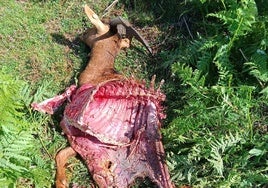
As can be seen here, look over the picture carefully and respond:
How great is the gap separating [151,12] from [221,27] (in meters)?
0.70

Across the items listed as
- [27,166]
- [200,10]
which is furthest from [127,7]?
[27,166]

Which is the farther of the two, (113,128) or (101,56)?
(101,56)

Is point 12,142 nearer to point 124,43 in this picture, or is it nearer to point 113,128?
point 113,128

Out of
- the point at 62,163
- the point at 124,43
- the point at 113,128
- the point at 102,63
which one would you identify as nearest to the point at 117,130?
the point at 113,128

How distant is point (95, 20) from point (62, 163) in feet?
4.04

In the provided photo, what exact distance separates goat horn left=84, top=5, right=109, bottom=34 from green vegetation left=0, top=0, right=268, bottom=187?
30cm

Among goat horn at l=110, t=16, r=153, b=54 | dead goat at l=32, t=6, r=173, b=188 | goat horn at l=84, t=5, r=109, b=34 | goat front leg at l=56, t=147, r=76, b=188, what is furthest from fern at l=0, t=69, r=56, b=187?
goat horn at l=110, t=16, r=153, b=54

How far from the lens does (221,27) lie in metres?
5.07

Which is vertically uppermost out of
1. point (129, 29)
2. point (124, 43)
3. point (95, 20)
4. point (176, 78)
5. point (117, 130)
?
point (95, 20)

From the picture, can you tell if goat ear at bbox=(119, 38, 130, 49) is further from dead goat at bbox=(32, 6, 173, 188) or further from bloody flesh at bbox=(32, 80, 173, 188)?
bloody flesh at bbox=(32, 80, 173, 188)

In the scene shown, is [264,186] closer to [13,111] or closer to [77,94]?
[77,94]

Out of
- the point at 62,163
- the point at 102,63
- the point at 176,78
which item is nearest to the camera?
the point at 62,163

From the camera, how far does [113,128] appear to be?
461cm

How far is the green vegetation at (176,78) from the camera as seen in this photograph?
4.37m
